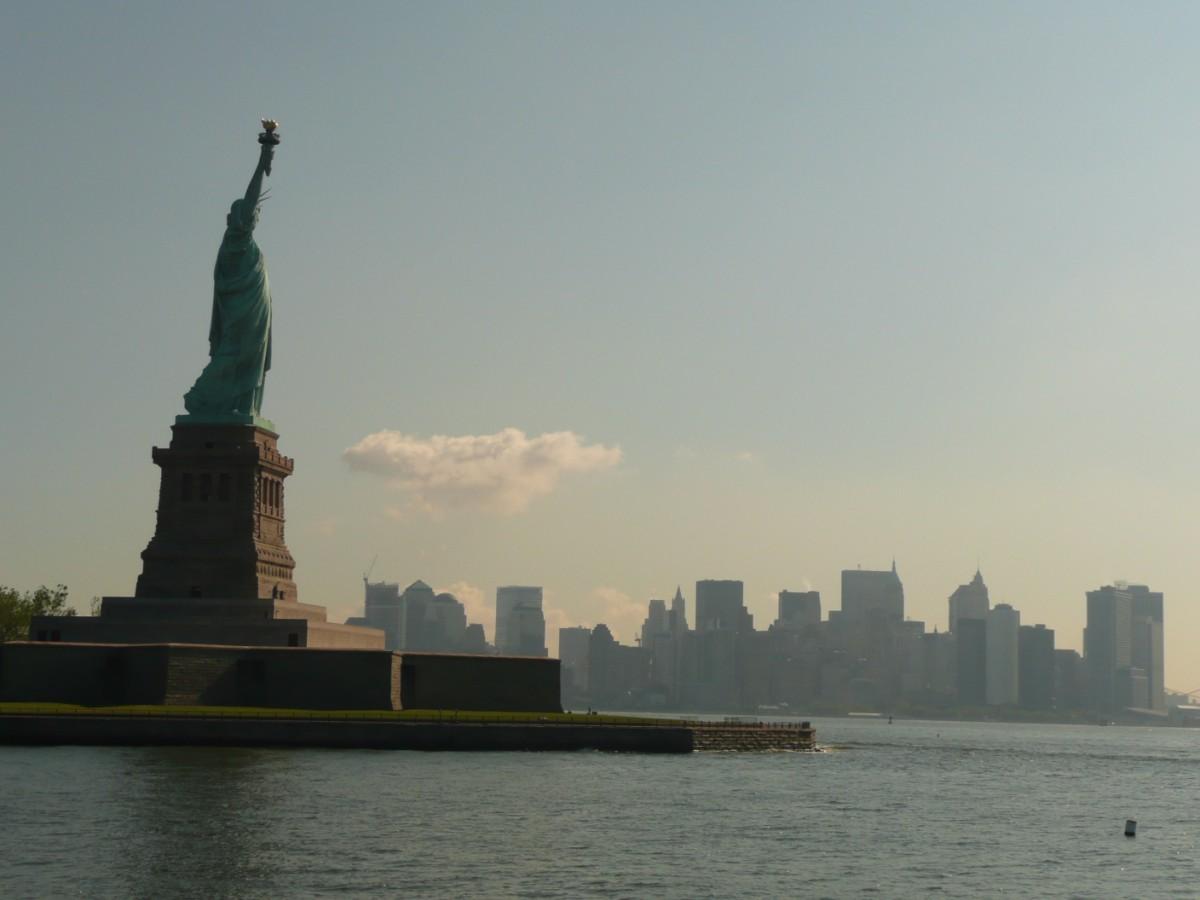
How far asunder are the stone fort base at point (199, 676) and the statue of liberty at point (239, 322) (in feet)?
57.5

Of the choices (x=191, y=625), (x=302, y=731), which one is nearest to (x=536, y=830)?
(x=302, y=731)

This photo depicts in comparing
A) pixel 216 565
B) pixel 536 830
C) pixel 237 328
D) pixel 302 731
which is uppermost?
pixel 237 328

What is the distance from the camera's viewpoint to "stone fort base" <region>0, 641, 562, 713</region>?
89.8 metres

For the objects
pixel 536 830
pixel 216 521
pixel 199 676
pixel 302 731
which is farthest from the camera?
pixel 216 521

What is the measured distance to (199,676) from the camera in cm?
9031

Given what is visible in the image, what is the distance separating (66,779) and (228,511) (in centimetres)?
3491

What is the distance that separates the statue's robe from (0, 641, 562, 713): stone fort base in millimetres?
17952

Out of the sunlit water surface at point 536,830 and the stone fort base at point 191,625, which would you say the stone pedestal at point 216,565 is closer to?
the stone fort base at point 191,625

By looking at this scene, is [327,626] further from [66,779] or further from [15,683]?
[66,779]

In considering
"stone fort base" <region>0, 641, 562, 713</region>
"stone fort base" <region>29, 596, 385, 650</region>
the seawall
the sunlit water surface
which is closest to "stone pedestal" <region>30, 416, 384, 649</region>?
"stone fort base" <region>29, 596, 385, 650</region>

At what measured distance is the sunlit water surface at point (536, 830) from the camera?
47.8 m

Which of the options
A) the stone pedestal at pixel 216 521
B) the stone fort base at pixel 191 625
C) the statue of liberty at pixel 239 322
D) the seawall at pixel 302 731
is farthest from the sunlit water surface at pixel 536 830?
the statue of liberty at pixel 239 322

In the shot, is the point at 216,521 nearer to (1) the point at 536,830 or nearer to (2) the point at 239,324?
(2) the point at 239,324

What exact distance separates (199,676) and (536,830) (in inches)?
1469
